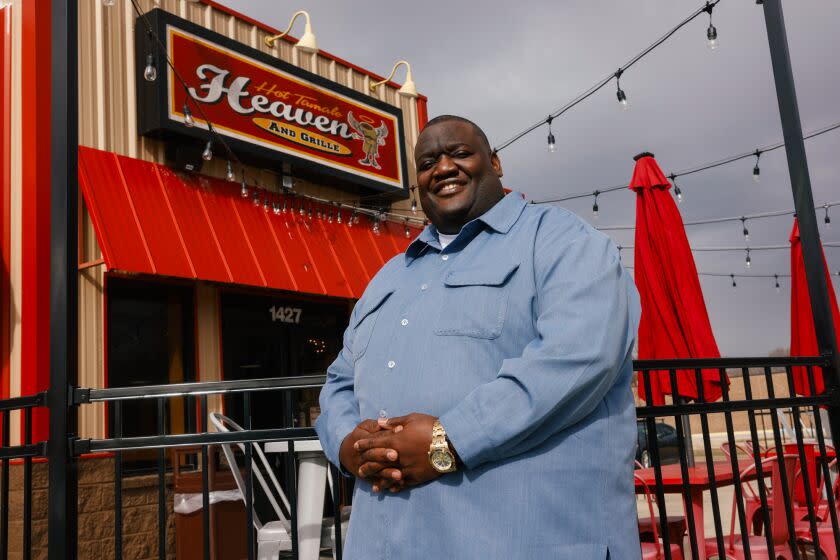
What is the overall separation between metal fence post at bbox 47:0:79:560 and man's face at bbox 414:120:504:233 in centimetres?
142

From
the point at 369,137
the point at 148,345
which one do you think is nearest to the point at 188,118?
the point at 148,345

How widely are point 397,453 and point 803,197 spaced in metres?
3.09

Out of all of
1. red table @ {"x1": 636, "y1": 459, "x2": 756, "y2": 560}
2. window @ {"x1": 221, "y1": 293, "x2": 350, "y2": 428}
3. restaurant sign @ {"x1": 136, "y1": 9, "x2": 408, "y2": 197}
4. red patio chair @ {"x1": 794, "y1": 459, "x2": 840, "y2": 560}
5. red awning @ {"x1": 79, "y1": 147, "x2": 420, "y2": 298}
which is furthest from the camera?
window @ {"x1": 221, "y1": 293, "x2": 350, "y2": 428}

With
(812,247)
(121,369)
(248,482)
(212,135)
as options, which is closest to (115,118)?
(212,135)

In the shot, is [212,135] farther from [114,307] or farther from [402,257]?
[402,257]

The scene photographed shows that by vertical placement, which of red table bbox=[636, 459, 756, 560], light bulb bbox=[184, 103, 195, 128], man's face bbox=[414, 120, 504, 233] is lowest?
red table bbox=[636, 459, 756, 560]

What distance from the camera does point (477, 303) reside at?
185cm

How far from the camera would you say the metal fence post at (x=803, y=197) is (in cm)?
357

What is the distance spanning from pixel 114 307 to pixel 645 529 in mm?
5173

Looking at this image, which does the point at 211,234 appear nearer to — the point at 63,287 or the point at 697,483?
the point at 63,287

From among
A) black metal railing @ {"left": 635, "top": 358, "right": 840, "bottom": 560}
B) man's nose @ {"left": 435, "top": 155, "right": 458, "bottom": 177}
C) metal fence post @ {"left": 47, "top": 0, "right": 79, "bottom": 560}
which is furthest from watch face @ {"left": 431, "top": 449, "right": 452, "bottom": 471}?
metal fence post @ {"left": 47, "top": 0, "right": 79, "bottom": 560}

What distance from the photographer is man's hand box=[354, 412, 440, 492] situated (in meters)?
1.67

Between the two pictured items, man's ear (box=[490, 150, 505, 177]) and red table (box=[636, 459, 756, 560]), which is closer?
man's ear (box=[490, 150, 505, 177])

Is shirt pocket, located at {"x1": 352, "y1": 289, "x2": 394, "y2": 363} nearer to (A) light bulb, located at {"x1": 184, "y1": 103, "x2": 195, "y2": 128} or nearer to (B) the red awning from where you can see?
(B) the red awning
